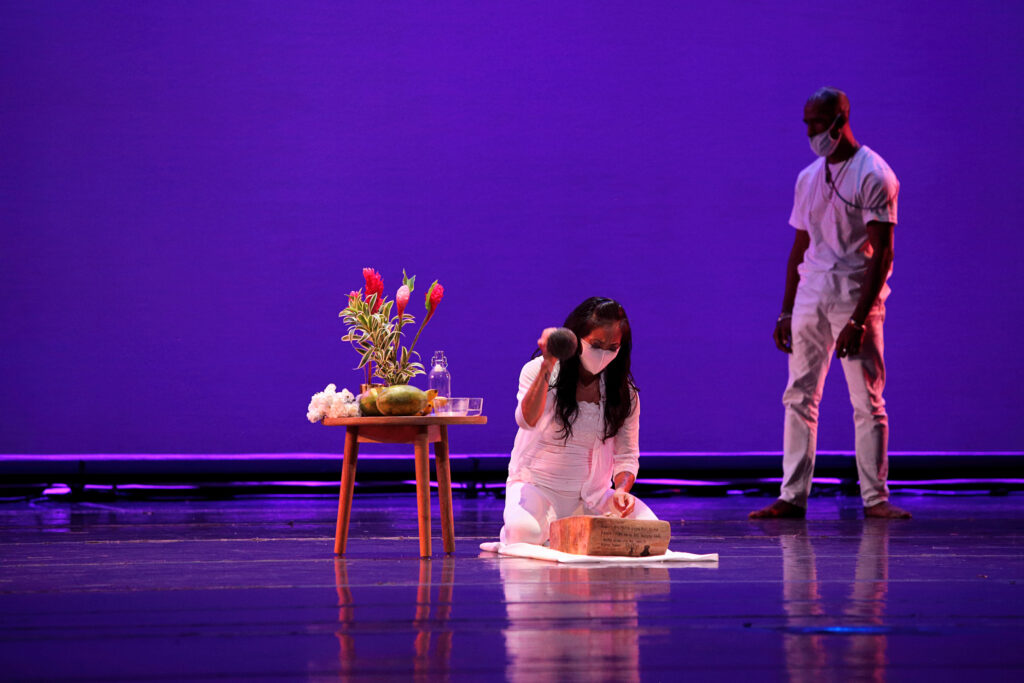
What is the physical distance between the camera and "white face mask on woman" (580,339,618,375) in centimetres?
354

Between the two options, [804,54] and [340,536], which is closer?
[340,536]

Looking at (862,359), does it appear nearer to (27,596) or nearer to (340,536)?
(340,536)

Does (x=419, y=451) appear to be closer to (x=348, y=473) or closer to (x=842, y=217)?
(x=348, y=473)

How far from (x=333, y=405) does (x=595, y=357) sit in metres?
0.77

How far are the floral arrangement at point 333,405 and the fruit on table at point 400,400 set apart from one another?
8cm

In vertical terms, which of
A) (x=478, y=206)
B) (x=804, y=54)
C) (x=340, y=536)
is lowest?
(x=340, y=536)

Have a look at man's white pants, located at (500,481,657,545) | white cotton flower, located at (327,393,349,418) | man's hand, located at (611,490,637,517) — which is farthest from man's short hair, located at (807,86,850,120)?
white cotton flower, located at (327,393,349,418)

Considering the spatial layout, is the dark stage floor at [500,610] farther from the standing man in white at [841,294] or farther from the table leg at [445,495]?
→ the standing man in white at [841,294]

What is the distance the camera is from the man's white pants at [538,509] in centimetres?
345

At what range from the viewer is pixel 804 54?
680 cm

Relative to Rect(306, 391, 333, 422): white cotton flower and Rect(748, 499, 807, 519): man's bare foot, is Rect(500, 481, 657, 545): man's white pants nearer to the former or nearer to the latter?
Rect(306, 391, 333, 422): white cotton flower

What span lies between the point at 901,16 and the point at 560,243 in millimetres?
2371

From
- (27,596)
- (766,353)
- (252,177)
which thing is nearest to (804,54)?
(766,353)

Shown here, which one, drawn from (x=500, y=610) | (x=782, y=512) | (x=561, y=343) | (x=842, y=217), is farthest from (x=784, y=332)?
(x=500, y=610)
